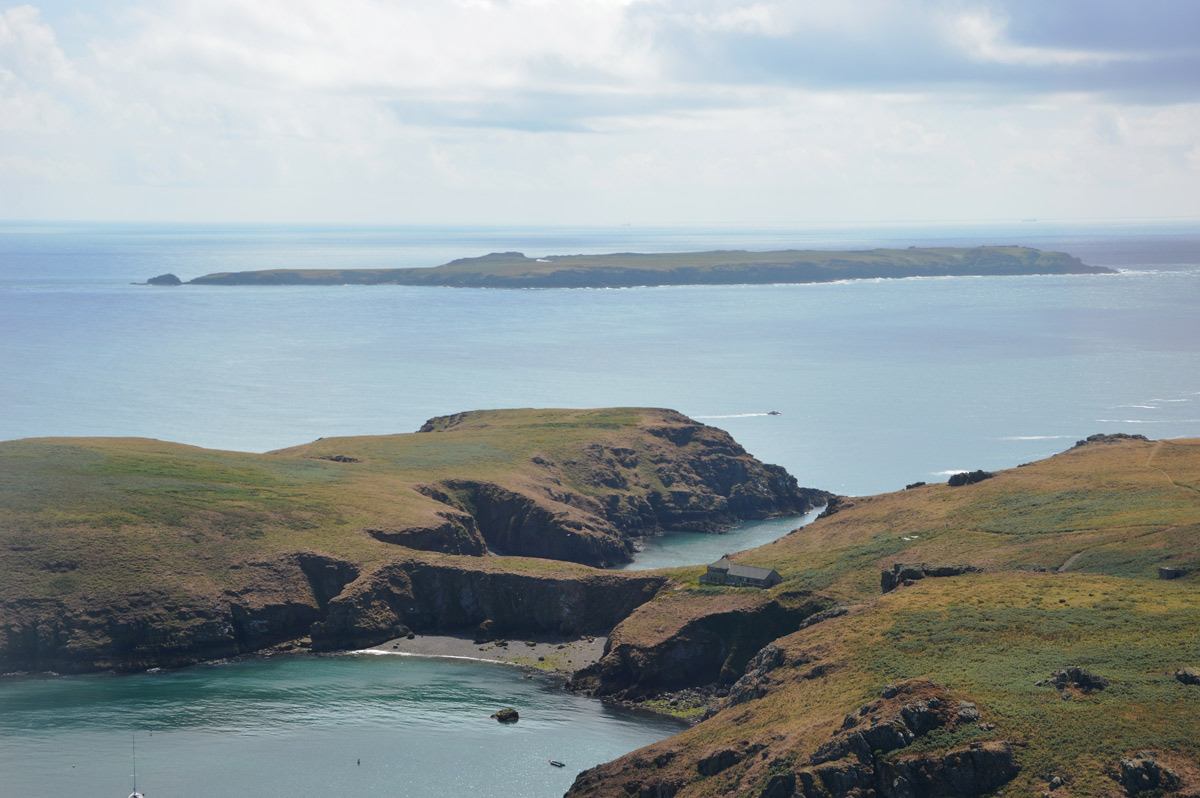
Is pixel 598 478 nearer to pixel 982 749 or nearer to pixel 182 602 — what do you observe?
pixel 182 602

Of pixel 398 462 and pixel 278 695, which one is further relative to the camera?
pixel 398 462

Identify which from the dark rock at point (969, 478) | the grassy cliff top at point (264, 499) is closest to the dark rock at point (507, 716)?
the grassy cliff top at point (264, 499)

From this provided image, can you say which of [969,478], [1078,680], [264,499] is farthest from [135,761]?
[969,478]

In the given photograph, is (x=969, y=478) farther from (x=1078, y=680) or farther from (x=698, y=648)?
(x=1078, y=680)

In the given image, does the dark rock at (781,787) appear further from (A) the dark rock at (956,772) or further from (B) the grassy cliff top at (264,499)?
(B) the grassy cliff top at (264,499)

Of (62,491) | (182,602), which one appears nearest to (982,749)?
(182,602)

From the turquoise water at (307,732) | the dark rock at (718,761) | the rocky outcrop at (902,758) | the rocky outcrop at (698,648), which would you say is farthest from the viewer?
the rocky outcrop at (698,648)

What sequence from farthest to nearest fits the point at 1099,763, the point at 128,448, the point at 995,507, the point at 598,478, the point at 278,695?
1. the point at 598,478
2. the point at 128,448
3. the point at 995,507
4. the point at 278,695
5. the point at 1099,763
